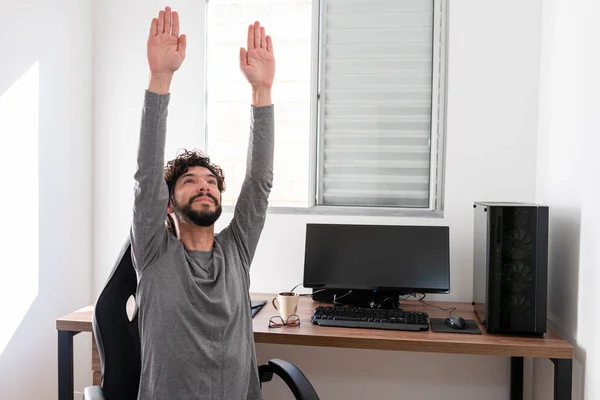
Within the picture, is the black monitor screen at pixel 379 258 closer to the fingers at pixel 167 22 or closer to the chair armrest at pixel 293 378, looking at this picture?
the chair armrest at pixel 293 378

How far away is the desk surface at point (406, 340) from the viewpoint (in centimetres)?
194

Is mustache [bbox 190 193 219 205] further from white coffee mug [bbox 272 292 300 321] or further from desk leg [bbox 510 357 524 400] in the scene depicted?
desk leg [bbox 510 357 524 400]

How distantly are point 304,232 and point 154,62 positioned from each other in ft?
4.39

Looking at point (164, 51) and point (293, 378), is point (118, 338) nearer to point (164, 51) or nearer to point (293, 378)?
point (293, 378)

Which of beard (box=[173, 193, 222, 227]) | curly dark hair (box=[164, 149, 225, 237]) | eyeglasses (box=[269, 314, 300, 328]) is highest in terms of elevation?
curly dark hair (box=[164, 149, 225, 237])

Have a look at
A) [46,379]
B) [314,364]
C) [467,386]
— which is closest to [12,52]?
[46,379]

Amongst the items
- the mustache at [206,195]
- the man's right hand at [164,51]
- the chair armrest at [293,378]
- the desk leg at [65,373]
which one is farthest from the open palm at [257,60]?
the desk leg at [65,373]

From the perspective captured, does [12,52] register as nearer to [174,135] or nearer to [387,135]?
[174,135]

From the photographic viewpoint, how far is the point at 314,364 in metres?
Result: 2.75

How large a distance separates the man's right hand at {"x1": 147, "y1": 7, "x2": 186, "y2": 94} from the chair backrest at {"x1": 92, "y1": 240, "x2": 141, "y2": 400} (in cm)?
51

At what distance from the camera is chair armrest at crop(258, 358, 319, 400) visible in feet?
5.54

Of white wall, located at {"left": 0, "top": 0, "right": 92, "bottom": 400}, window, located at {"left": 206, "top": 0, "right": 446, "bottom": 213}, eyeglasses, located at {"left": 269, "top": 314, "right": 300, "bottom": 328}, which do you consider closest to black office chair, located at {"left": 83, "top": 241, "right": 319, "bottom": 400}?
eyeglasses, located at {"left": 269, "top": 314, "right": 300, "bottom": 328}

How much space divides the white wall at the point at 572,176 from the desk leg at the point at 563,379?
56mm

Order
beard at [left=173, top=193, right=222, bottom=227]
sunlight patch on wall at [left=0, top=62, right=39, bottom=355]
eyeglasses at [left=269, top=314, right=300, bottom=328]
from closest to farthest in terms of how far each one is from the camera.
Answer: beard at [left=173, top=193, right=222, bottom=227] < eyeglasses at [left=269, top=314, right=300, bottom=328] < sunlight patch on wall at [left=0, top=62, right=39, bottom=355]
